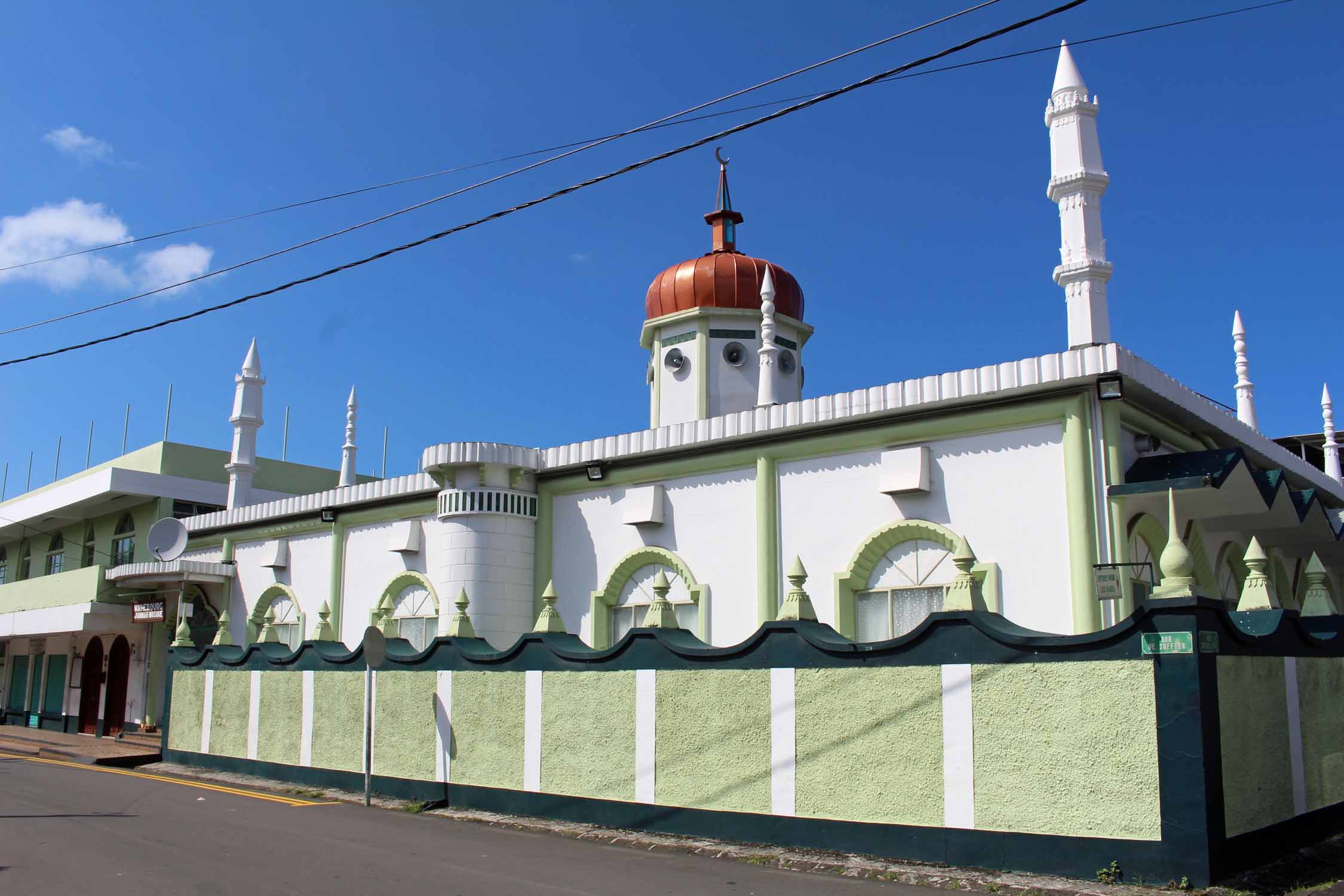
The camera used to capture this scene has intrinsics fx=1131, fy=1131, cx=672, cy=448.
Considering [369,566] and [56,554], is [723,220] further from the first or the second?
[56,554]

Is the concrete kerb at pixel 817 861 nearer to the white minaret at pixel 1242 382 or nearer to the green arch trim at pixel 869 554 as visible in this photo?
the green arch trim at pixel 869 554

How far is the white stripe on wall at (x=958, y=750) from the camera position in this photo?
9.33 metres

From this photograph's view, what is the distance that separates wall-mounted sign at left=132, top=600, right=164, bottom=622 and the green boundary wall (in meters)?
13.2

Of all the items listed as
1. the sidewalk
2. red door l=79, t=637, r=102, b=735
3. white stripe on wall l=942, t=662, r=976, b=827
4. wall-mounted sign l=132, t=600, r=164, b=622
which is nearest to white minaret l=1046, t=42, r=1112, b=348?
white stripe on wall l=942, t=662, r=976, b=827

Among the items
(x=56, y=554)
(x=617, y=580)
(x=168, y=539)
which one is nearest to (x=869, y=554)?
(x=617, y=580)

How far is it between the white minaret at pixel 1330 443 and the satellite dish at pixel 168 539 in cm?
2178

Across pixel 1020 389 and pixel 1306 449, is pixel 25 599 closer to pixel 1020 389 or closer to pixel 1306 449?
pixel 1020 389

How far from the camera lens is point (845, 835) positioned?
395 inches

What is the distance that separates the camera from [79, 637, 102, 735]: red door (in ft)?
96.5

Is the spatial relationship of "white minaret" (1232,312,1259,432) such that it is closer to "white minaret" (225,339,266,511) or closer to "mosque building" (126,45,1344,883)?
"mosque building" (126,45,1344,883)

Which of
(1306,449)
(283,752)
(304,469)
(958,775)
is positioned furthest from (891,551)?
(304,469)

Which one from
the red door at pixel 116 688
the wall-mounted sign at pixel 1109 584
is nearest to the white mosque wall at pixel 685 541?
the wall-mounted sign at pixel 1109 584

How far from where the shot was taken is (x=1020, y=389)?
12570 millimetres

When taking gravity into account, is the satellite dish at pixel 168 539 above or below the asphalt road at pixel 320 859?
above
